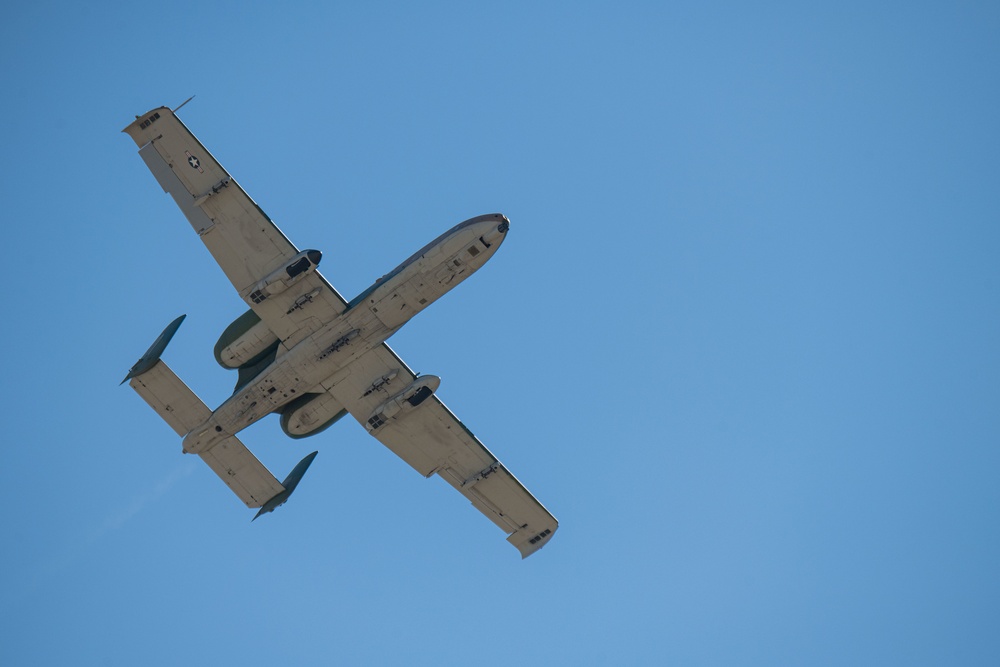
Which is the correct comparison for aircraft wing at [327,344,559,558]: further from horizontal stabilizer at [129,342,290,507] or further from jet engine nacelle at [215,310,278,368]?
horizontal stabilizer at [129,342,290,507]

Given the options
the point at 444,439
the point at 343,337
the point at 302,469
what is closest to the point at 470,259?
the point at 343,337

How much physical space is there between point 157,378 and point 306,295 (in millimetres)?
8082

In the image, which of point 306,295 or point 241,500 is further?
point 241,500

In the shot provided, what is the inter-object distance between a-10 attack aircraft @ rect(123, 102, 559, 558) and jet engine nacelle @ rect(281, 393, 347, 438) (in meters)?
0.04

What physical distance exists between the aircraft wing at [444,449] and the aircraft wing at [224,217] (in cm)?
393

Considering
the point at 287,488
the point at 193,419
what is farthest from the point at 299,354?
the point at 287,488

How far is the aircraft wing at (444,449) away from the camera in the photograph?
45.9 metres

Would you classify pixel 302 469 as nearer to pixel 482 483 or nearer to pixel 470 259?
pixel 482 483

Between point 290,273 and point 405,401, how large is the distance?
758cm

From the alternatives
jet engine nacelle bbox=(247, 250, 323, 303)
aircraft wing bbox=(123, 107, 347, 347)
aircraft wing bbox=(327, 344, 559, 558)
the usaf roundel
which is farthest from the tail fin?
the usaf roundel

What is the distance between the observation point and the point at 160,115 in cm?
4272

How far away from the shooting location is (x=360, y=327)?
43750 millimetres

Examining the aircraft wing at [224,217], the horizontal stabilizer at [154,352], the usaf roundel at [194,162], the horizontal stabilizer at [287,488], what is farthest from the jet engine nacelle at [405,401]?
the usaf roundel at [194,162]

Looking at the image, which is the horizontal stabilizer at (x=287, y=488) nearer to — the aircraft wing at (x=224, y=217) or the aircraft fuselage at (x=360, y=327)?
the aircraft fuselage at (x=360, y=327)
